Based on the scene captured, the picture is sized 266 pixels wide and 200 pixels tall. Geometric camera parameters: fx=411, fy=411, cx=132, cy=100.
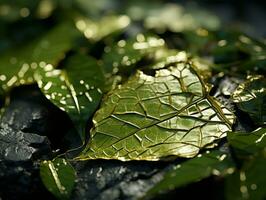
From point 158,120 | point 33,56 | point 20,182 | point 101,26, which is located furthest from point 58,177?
point 101,26

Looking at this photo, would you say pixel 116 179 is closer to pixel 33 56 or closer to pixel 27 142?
pixel 27 142

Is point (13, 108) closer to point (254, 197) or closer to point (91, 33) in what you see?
point (91, 33)

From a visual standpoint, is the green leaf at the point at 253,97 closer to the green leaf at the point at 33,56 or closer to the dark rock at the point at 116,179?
the dark rock at the point at 116,179

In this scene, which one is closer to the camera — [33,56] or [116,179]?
[116,179]

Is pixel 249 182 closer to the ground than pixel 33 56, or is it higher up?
closer to the ground

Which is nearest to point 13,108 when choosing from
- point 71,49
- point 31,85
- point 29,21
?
point 31,85

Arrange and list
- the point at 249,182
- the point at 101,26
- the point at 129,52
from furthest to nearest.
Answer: the point at 101,26 < the point at 129,52 < the point at 249,182
